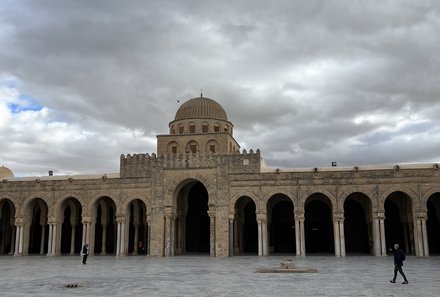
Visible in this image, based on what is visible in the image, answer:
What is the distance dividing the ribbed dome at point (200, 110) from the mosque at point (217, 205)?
0.11m

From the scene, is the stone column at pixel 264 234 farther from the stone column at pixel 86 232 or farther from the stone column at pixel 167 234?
the stone column at pixel 86 232

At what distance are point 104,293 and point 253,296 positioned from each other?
164 inches

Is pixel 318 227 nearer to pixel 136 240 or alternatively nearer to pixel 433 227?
pixel 433 227

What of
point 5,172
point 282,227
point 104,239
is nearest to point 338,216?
point 282,227

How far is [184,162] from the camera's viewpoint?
31281mm

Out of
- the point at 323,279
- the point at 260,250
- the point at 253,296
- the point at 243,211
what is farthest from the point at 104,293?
the point at 243,211

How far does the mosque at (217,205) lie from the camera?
93.0ft

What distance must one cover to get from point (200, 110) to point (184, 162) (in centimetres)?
804

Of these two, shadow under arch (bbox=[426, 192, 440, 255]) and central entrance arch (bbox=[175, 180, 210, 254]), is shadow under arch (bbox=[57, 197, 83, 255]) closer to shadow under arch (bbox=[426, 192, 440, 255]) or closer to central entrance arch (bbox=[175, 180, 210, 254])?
central entrance arch (bbox=[175, 180, 210, 254])

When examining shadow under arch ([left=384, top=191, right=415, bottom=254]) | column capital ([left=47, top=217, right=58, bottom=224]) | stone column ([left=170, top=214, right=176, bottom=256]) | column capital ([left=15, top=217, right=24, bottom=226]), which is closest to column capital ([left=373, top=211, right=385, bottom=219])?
shadow under arch ([left=384, top=191, right=415, bottom=254])

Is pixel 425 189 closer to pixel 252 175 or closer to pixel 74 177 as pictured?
pixel 252 175

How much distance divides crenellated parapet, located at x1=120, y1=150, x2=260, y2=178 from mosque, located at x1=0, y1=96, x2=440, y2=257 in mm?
71

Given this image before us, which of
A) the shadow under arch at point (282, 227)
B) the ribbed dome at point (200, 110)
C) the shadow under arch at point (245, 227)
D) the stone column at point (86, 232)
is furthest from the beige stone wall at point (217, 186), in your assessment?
the ribbed dome at point (200, 110)

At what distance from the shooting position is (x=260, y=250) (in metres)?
29.4
